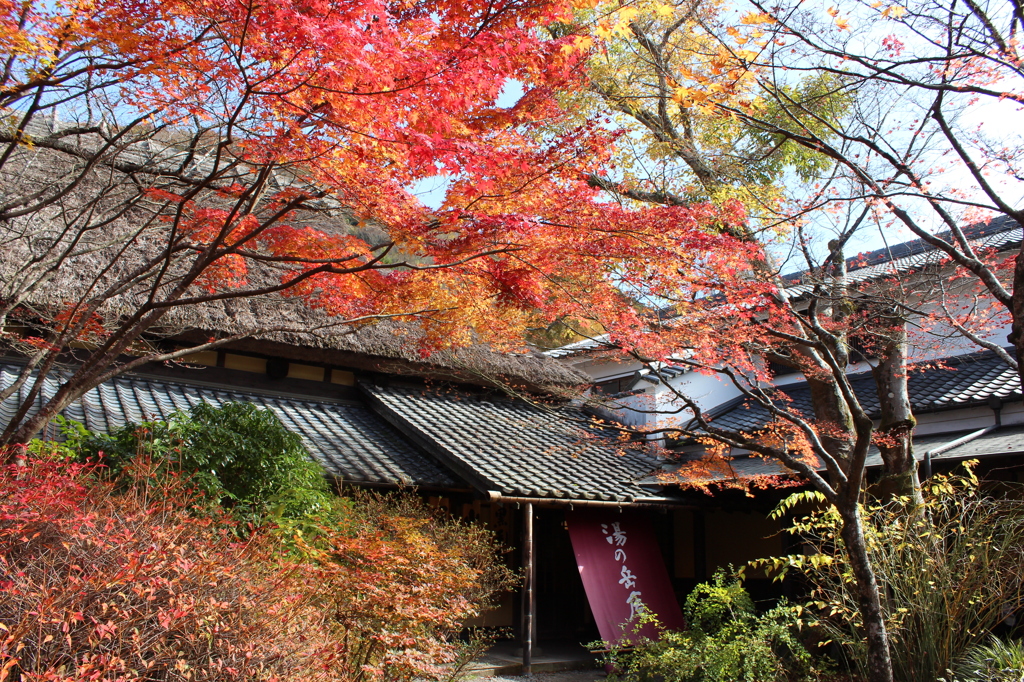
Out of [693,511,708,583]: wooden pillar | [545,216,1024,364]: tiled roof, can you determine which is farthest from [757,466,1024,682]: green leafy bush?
[693,511,708,583]: wooden pillar

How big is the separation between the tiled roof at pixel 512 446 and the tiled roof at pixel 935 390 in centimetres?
204

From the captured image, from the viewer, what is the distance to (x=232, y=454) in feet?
19.2

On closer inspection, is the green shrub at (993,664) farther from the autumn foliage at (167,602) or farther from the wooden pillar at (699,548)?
the wooden pillar at (699,548)

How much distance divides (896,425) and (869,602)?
2321 millimetres

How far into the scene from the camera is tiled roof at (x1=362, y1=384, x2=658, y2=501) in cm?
835

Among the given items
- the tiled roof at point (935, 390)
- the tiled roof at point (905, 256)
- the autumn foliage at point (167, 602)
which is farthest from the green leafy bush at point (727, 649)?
the tiled roof at point (905, 256)

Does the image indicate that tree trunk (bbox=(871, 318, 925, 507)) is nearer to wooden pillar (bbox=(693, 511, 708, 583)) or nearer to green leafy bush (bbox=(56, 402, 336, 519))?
wooden pillar (bbox=(693, 511, 708, 583))

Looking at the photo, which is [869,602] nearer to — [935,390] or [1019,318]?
[1019,318]

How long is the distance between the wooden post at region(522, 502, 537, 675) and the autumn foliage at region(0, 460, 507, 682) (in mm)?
3550

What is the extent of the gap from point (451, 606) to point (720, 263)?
3.84m

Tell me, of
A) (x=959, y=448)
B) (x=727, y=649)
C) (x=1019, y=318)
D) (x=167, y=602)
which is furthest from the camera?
(x=959, y=448)

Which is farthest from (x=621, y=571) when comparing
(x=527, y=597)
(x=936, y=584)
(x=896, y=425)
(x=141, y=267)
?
(x=141, y=267)

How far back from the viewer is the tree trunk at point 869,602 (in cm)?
477

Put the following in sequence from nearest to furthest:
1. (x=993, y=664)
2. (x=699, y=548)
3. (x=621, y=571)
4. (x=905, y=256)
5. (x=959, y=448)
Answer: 1. (x=993, y=664)
2. (x=959, y=448)
3. (x=621, y=571)
4. (x=699, y=548)
5. (x=905, y=256)
